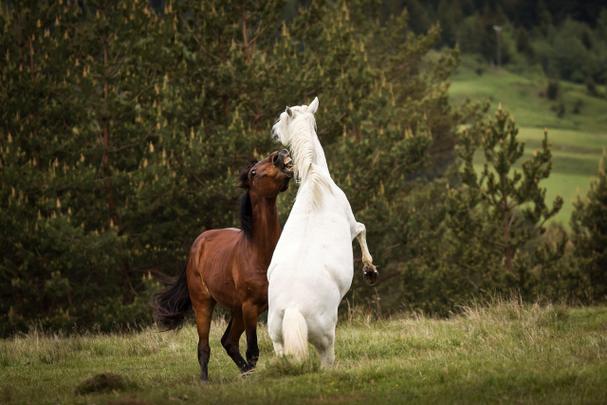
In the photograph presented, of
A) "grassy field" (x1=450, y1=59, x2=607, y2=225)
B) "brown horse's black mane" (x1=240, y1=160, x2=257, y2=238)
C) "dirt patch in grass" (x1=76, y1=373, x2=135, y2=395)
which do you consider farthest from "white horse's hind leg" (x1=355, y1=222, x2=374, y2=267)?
"grassy field" (x1=450, y1=59, x2=607, y2=225)

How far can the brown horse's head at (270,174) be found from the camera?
862cm

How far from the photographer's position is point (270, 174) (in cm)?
872

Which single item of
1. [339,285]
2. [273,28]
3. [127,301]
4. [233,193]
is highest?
[273,28]

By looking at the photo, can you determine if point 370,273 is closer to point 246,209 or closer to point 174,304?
point 246,209

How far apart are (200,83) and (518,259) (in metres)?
10.6

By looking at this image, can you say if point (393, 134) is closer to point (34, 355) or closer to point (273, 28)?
point (273, 28)

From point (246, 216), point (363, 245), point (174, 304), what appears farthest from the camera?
point (174, 304)

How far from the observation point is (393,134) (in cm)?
2778

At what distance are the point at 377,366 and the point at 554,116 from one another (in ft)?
359

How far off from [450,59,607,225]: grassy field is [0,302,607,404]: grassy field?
209ft

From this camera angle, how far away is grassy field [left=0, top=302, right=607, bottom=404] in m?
6.61

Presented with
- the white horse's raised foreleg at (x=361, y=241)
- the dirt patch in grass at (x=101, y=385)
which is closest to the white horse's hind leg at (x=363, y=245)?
the white horse's raised foreleg at (x=361, y=241)

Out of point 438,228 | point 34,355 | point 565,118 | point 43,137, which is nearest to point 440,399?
point 34,355

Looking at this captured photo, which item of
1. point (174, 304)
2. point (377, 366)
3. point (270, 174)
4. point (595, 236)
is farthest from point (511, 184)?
point (377, 366)
